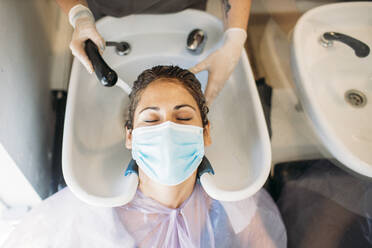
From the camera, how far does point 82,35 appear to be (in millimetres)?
1010

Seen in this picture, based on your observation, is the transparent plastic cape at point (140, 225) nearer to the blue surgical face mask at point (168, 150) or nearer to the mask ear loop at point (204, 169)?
the mask ear loop at point (204, 169)

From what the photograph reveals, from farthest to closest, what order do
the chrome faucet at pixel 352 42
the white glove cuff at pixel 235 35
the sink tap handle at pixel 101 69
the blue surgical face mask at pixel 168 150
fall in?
1. the white glove cuff at pixel 235 35
2. the chrome faucet at pixel 352 42
3. the sink tap handle at pixel 101 69
4. the blue surgical face mask at pixel 168 150

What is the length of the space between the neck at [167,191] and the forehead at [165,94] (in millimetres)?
260

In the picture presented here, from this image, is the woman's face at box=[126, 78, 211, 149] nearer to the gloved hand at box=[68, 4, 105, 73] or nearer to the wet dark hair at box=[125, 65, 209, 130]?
the wet dark hair at box=[125, 65, 209, 130]

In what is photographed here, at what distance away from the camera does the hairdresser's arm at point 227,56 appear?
112 cm

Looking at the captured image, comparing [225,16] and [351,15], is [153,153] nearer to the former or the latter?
[225,16]

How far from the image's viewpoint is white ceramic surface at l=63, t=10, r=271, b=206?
941mm

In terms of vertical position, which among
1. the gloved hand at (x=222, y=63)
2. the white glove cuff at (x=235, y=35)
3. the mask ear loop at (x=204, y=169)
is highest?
the white glove cuff at (x=235, y=35)

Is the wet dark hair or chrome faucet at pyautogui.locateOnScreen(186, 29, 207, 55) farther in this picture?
chrome faucet at pyautogui.locateOnScreen(186, 29, 207, 55)

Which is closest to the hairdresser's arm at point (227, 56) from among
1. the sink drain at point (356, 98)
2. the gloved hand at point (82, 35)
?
the gloved hand at point (82, 35)

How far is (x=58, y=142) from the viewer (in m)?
1.45

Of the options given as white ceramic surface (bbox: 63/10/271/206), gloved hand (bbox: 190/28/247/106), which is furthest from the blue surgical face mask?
gloved hand (bbox: 190/28/247/106)

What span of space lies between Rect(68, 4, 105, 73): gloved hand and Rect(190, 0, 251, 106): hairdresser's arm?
0.38 m

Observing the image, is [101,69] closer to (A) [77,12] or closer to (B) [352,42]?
(A) [77,12]
